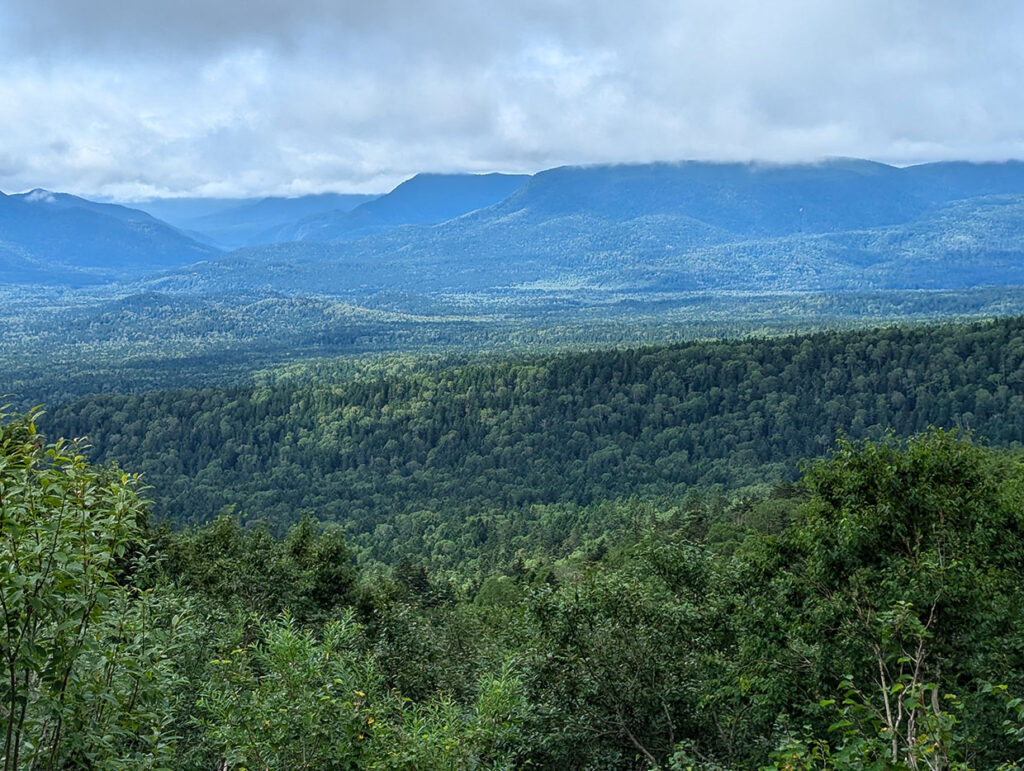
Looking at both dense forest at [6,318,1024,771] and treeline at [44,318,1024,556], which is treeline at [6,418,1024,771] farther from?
treeline at [44,318,1024,556]

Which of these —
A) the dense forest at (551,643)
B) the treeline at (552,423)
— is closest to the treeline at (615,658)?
the dense forest at (551,643)

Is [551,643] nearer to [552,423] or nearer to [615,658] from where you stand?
[615,658]

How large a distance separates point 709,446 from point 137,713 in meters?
109

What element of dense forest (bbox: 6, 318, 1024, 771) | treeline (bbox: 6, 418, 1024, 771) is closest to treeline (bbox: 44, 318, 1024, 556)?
dense forest (bbox: 6, 318, 1024, 771)

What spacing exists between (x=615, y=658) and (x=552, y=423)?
105380 millimetres

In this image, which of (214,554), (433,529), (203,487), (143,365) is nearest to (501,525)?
(433,529)

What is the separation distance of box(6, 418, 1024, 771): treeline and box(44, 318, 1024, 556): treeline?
79.3m

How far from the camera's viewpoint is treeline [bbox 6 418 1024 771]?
21.0 ft

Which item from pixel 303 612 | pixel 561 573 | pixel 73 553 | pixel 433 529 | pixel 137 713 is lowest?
pixel 433 529

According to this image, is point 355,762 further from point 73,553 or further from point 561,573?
point 561,573

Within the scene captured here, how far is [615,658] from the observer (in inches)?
561

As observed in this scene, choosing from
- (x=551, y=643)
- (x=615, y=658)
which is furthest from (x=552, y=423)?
(x=615, y=658)

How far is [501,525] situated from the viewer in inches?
3438

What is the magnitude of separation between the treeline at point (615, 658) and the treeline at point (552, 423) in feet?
260
